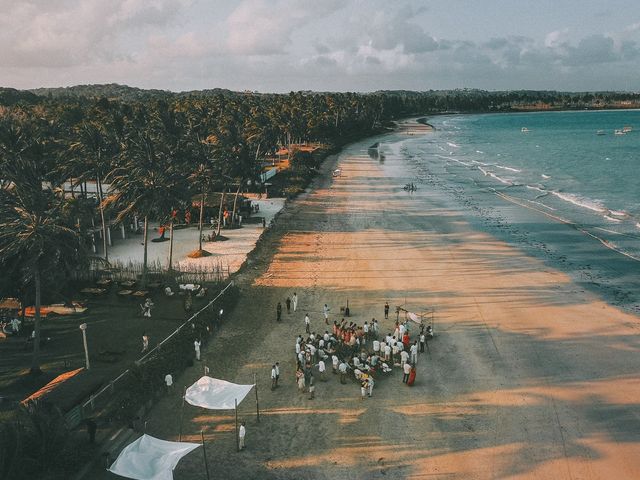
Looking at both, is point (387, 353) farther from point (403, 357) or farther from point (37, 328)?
point (37, 328)

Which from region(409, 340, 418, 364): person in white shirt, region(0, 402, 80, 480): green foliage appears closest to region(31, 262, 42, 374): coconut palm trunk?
region(0, 402, 80, 480): green foliage

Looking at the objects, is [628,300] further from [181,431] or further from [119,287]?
[119,287]

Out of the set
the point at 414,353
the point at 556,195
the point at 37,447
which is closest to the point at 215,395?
the point at 37,447

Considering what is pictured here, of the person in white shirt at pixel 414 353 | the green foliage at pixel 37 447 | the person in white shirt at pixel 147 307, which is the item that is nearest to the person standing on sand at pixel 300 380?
the person in white shirt at pixel 414 353

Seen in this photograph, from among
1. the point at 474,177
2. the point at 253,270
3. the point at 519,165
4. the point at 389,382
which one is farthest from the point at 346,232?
the point at 519,165

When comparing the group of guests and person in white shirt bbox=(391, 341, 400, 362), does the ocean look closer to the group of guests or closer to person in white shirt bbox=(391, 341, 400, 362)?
the group of guests

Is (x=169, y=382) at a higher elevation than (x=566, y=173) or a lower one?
lower

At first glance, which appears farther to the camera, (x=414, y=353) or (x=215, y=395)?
(x=414, y=353)
